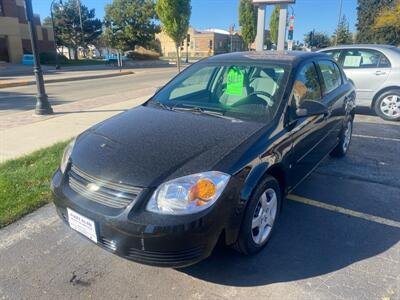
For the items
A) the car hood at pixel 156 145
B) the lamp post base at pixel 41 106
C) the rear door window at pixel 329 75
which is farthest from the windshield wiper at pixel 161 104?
the lamp post base at pixel 41 106

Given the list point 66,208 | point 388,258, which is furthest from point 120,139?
point 388,258

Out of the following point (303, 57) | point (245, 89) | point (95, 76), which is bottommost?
point (95, 76)

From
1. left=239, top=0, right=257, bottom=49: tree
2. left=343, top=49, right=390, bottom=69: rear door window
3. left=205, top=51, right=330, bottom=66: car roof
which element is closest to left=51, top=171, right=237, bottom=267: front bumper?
left=205, top=51, right=330, bottom=66: car roof

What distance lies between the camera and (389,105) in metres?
7.68

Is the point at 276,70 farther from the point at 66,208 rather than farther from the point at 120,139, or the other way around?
the point at 66,208

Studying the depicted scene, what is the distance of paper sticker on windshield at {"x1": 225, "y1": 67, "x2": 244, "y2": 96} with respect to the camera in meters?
3.43

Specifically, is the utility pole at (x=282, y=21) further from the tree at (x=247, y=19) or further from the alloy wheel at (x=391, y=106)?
the tree at (x=247, y=19)

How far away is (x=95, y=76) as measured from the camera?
2308 centimetres

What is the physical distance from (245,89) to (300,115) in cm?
62

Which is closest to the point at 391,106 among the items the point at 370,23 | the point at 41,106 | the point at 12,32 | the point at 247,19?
the point at 41,106

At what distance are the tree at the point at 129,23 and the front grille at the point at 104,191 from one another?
4719 cm

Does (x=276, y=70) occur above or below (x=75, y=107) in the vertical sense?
above

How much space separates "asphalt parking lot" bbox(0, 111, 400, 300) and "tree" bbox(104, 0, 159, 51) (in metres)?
46.7

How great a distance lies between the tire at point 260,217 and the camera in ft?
8.20
